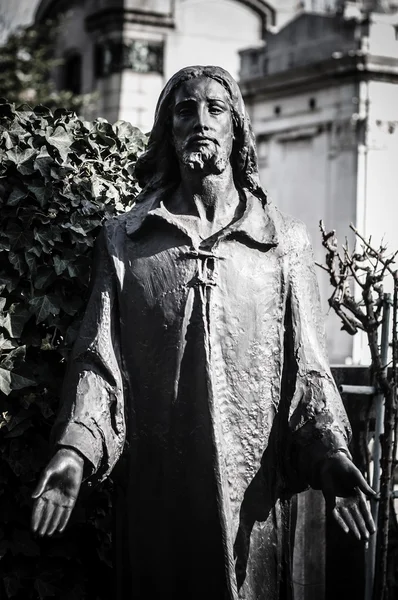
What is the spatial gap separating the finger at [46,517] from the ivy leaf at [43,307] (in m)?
1.55

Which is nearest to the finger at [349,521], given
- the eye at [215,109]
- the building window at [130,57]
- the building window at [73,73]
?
the eye at [215,109]

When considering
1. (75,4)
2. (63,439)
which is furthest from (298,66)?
(63,439)

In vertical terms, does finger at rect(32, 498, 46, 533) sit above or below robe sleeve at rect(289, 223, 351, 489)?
below

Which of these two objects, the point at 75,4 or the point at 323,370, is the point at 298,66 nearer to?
the point at 75,4

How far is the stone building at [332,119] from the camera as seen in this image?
20938mm

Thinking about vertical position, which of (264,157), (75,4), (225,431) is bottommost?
(225,431)

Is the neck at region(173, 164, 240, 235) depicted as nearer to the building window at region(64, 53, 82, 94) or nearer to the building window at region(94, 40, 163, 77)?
the building window at region(94, 40, 163, 77)

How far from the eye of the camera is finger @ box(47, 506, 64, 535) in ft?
13.1

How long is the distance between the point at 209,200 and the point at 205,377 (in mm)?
668

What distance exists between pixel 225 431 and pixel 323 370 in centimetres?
44

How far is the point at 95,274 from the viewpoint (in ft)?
14.9

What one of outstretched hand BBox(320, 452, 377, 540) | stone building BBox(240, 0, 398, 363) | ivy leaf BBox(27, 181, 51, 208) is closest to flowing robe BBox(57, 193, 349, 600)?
outstretched hand BBox(320, 452, 377, 540)

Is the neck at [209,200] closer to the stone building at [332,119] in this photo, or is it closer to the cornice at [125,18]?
the stone building at [332,119]

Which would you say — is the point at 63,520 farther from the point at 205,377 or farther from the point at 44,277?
the point at 44,277
